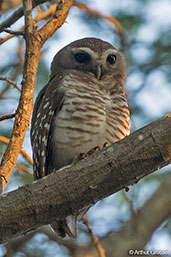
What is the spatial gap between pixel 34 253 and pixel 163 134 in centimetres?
262

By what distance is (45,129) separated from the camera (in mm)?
3367

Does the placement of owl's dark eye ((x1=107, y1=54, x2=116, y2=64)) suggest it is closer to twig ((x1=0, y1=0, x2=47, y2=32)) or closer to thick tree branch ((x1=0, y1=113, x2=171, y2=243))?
twig ((x1=0, y1=0, x2=47, y2=32))

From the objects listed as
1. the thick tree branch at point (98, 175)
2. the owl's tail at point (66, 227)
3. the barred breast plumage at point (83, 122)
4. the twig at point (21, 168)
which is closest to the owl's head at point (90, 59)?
the barred breast plumage at point (83, 122)

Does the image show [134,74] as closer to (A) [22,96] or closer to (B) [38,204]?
(A) [22,96]

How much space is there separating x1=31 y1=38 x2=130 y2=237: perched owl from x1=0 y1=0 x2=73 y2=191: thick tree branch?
35 cm

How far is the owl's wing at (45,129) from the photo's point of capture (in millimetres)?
3346

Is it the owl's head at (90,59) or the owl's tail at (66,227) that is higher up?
the owl's head at (90,59)

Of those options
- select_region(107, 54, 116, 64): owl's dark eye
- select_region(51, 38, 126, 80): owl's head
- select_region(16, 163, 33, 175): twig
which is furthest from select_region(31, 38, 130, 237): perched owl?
select_region(16, 163, 33, 175): twig

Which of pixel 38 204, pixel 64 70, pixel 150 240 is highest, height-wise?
pixel 64 70

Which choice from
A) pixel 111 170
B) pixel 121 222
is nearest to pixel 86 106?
pixel 111 170

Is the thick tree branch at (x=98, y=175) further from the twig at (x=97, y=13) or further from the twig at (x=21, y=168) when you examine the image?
the twig at (x=97, y=13)

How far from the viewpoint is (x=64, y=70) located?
3783 mm

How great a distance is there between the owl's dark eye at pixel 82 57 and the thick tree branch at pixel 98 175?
1642 millimetres

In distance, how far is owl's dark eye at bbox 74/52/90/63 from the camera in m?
3.92
